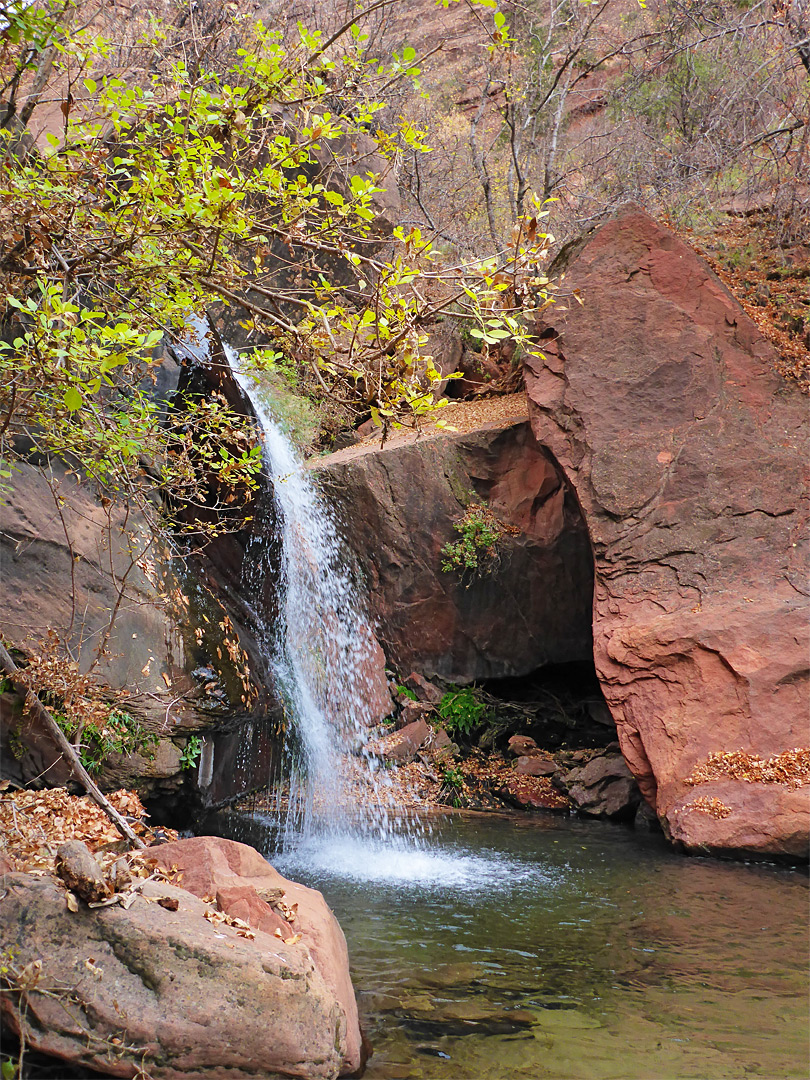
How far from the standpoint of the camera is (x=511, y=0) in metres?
6.23


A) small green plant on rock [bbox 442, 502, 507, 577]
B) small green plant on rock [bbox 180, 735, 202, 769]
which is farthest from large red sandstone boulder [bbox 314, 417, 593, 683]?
small green plant on rock [bbox 180, 735, 202, 769]

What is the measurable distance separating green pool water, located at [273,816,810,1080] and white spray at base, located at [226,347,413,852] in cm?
106

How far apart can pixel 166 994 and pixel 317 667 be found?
21.2 feet

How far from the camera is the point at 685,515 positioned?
305 inches

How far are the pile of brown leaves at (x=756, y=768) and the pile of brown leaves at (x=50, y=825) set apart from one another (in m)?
4.45

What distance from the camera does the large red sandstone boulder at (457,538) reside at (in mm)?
9727

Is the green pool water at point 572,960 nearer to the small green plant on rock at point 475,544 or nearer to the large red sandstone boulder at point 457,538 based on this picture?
the large red sandstone boulder at point 457,538

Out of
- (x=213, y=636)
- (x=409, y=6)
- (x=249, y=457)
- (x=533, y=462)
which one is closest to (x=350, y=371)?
(x=249, y=457)

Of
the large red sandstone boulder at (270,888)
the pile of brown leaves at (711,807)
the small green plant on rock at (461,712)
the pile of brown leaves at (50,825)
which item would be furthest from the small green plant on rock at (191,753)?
the pile of brown leaves at (711,807)

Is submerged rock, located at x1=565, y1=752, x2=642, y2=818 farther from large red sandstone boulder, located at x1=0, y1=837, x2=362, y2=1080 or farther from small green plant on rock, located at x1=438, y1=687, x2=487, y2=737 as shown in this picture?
large red sandstone boulder, located at x1=0, y1=837, x2=362, y2=1080

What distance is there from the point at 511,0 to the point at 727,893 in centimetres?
709

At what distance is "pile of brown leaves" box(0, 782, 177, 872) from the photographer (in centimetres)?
360

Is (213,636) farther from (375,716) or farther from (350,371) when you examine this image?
(350,371)

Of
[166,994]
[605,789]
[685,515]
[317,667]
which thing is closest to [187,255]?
[166,994]
